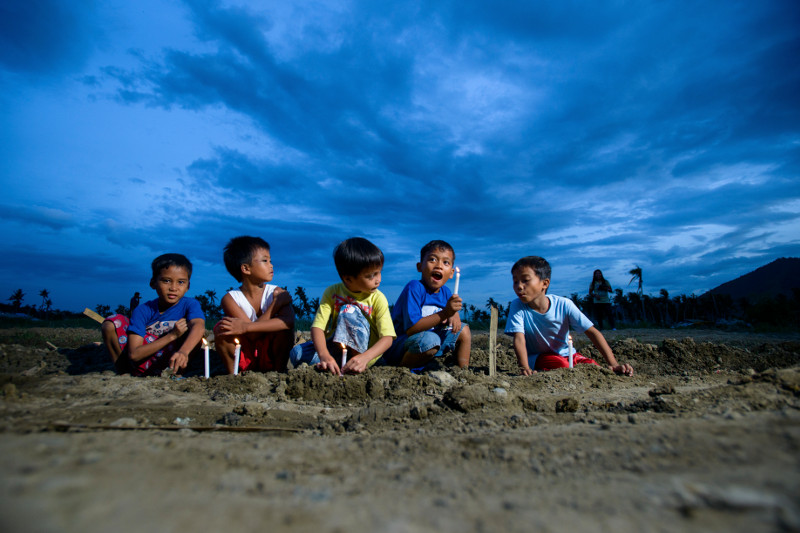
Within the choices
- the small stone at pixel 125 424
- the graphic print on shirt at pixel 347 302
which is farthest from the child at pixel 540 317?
the small stone at pixel 125 424

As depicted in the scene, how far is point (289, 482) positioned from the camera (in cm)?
130

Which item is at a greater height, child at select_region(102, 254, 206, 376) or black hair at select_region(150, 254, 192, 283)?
black hair at select_region(150, 254, 192, 283)

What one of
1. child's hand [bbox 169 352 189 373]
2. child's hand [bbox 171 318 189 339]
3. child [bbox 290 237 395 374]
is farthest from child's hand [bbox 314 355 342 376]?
child's hand [bbox 171 318 189 339]

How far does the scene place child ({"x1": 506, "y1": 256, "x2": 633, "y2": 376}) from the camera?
4.58m

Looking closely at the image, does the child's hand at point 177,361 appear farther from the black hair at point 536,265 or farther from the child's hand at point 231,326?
the black hair at point 536,265

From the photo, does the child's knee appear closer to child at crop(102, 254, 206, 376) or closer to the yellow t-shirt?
child at crop(102, 254, 206, 376)

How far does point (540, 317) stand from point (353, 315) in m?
2.22

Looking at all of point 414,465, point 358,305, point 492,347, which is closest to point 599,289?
point 492,347

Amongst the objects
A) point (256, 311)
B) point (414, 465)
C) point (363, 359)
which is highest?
point (256, 311)

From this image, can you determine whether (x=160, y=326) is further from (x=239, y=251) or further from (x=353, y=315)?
(x=353, y=315)

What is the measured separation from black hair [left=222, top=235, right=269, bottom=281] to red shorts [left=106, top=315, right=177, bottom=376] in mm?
1156

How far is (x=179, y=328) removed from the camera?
14.6ft

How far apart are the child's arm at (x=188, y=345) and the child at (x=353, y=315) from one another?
45.8 inches

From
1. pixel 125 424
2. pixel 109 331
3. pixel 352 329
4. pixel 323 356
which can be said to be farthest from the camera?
pixel 109 331
